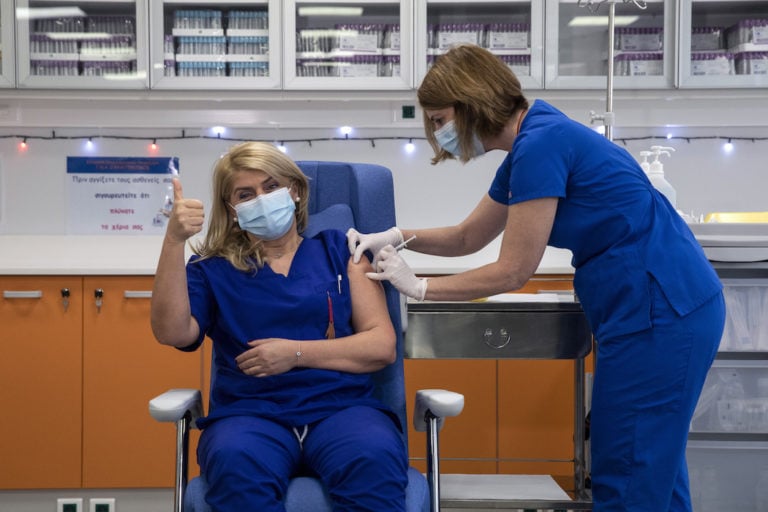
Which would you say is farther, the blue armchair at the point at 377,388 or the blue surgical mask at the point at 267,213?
the blue surgical mask at the point at 267,213

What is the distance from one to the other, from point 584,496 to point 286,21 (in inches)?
81.1

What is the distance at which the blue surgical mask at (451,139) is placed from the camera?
71.5 inches

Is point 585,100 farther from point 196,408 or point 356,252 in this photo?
point 196,408

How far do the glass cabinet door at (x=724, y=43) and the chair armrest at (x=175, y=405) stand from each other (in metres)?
2.43

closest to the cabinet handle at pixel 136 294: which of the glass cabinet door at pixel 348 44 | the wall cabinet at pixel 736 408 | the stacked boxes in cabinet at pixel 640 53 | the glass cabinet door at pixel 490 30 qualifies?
the glass cabinet door at pixel 348 44

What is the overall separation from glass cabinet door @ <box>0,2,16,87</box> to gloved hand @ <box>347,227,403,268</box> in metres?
2.04

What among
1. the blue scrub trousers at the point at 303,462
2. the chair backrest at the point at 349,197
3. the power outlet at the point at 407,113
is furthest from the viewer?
the power outlet at the point at 407,113

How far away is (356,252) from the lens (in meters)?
1.92

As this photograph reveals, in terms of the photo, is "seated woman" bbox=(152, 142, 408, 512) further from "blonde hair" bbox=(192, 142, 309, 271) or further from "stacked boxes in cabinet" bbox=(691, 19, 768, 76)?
"stacked boxes in cabinet" bbox=(691, 19, 768, 76)

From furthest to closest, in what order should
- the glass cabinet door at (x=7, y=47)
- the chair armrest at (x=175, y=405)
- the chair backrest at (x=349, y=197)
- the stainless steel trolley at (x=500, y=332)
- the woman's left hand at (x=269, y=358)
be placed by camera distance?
the glass cabinet door at (x=7, y=47) < the stainless steel trolley at (x=500, y=332) < the chair backrest at (x=349, y=197) < the woman's left hand at (x=269, y=358) < the chair armrest at (x=175, y=405)

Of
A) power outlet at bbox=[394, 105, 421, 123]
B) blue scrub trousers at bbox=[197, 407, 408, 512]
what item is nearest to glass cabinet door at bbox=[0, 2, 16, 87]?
power outlet at bbox=[394, 105, 421, 123]

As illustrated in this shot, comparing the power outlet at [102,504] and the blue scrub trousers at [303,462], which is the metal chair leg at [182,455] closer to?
the blue scrub trousers at [303,462]

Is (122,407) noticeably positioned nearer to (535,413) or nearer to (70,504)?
(70,504)

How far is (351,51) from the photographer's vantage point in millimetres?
3523
